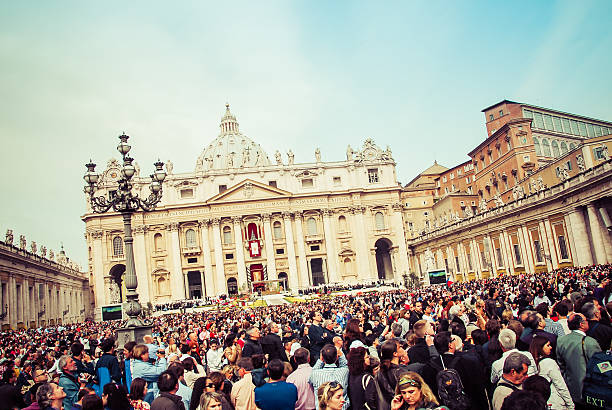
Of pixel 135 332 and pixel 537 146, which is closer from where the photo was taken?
pixel 135 332

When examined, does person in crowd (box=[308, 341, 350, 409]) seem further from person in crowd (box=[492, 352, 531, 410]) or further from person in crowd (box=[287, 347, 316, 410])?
person in crowd (box=[492, 352, 531, 410])

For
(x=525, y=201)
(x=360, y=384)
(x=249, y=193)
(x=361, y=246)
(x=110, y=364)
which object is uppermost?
(x=249, y=193)

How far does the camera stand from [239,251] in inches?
2532

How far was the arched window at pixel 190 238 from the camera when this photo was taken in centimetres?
6500

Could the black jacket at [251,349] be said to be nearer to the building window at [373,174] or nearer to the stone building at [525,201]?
the stone building at [525,201]

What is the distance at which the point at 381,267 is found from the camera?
7438 cm

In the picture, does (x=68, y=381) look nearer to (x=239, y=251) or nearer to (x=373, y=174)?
(x=239, y=251)

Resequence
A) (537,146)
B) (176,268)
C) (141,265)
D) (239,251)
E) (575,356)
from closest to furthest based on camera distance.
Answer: (575,356) → (537,146) → (141,265) → (176,268) → (239,251)

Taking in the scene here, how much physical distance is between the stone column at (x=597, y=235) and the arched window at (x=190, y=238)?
152 feet

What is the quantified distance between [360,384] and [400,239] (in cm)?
6209

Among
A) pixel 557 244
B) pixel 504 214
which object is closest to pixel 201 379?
pixel 557 244

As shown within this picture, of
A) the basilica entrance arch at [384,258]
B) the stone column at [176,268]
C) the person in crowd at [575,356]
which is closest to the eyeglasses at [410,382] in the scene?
the person in crowd at [575,356]

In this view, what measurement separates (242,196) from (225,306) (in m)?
22.2

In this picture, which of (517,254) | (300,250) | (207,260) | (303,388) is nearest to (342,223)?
(300,250)
